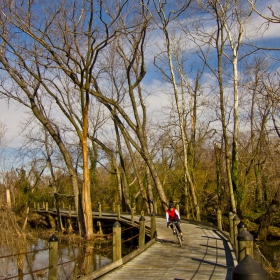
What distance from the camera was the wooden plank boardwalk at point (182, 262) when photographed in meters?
8.21

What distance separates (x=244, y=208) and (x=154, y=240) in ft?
50.8

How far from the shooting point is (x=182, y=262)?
9.73 metres

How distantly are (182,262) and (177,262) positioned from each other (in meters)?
0.13

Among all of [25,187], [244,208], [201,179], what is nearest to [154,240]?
[244,208]

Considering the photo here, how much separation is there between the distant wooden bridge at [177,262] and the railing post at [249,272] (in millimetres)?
5262

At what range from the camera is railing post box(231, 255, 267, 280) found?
2.63 meters

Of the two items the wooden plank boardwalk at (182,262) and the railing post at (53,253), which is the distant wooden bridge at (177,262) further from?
the railing post at (53,253)

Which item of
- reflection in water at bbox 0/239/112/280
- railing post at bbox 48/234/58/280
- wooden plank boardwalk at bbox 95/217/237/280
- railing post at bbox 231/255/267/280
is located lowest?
reflection in water at bbox 0/239/112/280

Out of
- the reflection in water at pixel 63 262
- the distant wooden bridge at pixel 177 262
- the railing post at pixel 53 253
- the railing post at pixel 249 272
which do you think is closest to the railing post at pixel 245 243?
the distant wooden bridge at pixel 177 262

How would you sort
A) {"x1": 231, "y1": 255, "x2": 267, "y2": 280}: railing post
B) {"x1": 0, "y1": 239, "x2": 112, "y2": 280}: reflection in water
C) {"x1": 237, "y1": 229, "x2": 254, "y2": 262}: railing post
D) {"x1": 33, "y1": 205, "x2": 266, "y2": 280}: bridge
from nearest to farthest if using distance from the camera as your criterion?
{"x1": 231, "y1": 255, "x2": 267, "y2": 280}: railing post → {"x1": 237, "y1": 229, "x2": 254, "y2": 262}: railing post → {"x1": 33, "y1": 205, "x2": 266, "y2": 280}: bridge → {"x1": 0, "y1": 239, "x2": 112, "y2": 280}: reflection in water

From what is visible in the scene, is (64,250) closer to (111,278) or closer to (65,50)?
(65,50)

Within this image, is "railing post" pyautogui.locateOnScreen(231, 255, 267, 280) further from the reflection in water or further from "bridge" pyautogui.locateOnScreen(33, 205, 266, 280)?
the reflection in water

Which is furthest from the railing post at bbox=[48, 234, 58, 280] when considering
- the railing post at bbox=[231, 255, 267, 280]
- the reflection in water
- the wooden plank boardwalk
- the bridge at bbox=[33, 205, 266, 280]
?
the reflection in water

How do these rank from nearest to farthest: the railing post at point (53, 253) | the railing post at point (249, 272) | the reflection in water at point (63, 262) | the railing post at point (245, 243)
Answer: the railing post at point (249, 272), the railing post at point (245, 243), the railing post at point (53, 253), the reflection in water at point (63, 262)
